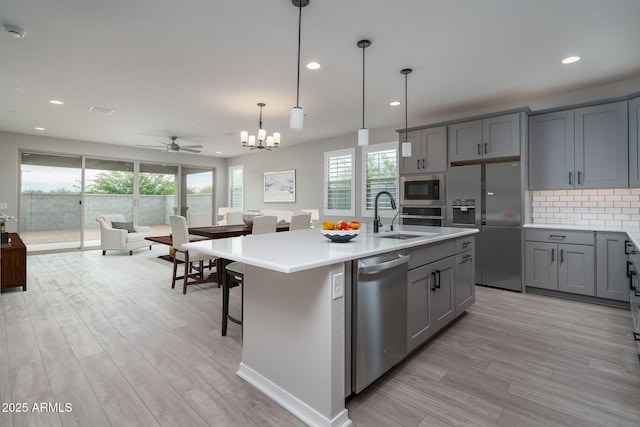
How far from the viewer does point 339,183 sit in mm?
6672

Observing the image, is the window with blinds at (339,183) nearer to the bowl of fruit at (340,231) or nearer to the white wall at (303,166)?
the white wall at (303,166)

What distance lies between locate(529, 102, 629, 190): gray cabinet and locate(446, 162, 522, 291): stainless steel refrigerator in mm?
395

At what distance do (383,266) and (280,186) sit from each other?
651cm

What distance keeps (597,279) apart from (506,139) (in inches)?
76.6

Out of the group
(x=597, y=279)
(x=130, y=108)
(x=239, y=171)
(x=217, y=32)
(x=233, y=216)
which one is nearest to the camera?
(x=217, y=32)

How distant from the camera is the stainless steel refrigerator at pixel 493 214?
12.8 ft

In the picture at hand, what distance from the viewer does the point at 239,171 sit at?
955cm

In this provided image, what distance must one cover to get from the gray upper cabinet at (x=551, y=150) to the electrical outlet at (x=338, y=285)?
372cm

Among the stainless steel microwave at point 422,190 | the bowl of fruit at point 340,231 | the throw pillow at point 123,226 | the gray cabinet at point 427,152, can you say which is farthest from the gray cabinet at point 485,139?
the throw pillow at point 123,226

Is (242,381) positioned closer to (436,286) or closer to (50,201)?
(436,286)

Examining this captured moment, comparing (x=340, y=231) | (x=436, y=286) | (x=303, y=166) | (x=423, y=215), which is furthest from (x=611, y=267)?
(x=303, y=166)

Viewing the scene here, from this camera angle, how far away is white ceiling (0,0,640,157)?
233 centimetres

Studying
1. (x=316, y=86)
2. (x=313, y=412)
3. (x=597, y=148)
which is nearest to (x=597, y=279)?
(x=597, y=148)

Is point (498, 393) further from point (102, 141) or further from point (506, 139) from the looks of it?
point (102, 141)
